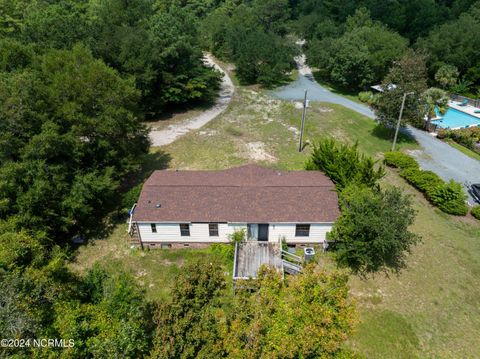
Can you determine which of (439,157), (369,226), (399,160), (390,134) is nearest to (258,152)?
(399,160)

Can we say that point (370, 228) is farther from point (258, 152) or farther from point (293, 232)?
point (258, 152)

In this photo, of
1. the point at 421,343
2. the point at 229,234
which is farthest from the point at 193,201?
the point at 421,343

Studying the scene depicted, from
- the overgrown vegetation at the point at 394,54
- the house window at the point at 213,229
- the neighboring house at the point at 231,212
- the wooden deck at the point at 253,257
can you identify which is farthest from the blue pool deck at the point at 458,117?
the house window at the point at 213,229

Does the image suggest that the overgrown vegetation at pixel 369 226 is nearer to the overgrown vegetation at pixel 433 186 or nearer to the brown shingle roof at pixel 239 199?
the brown shingle roof at pixel 239 199

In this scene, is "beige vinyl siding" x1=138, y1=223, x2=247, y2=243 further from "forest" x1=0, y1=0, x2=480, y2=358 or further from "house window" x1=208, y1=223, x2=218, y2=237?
"forest" x1=0, y1=0, x2=480, y2=358

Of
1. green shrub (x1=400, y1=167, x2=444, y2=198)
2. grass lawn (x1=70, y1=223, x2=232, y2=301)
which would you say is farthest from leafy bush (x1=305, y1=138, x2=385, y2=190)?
grass lawn (x1=70, y1=223, x2=232, y2=301)
